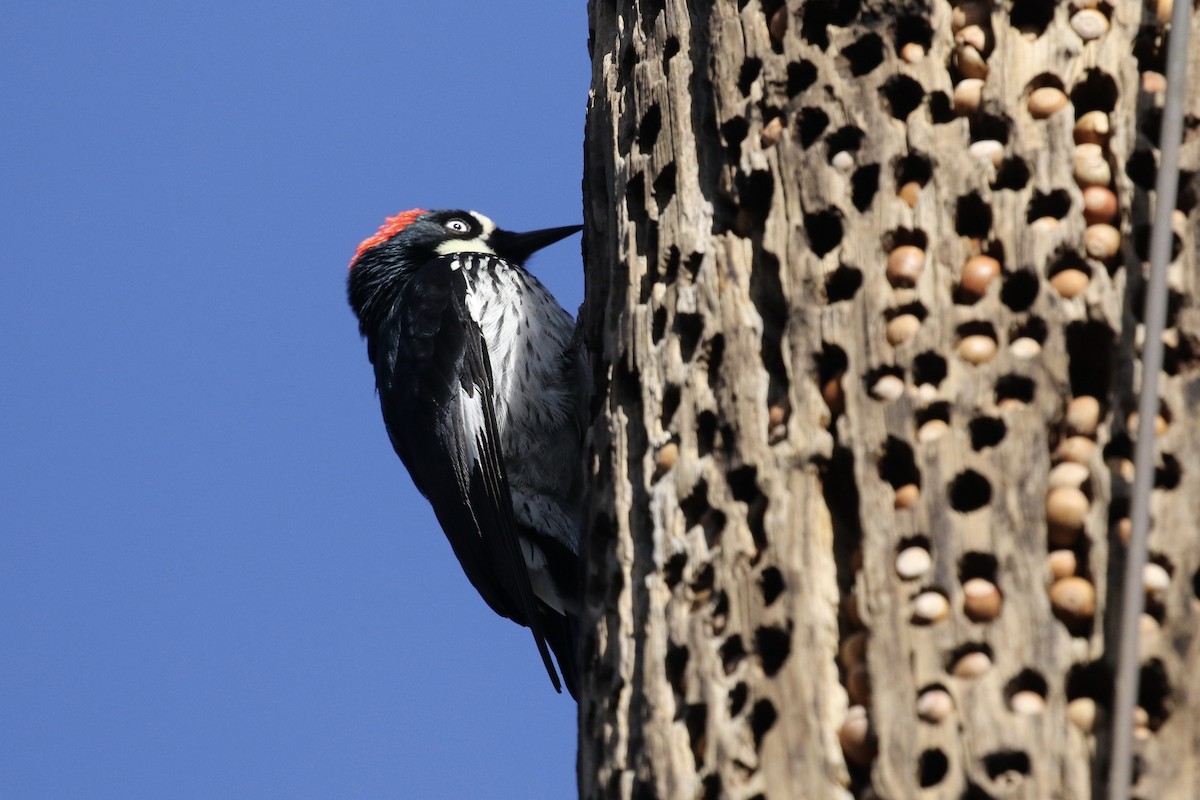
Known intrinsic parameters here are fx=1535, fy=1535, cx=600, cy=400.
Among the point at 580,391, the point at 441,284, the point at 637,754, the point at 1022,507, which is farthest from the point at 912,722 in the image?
the point at 441,284

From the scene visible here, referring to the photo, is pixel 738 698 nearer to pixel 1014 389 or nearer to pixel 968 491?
pixel 968 491

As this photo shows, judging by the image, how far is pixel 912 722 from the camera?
6.81 ft

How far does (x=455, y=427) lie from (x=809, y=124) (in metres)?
2.40

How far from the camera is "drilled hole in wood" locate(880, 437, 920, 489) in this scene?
2252mm

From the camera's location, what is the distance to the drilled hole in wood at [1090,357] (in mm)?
2215

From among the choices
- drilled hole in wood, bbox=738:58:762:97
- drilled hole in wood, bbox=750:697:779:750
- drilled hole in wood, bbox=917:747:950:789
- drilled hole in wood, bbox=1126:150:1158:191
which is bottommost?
drilled hole in wood, bbox=917:747:950:789

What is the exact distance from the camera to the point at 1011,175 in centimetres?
238

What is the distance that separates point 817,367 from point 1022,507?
1.38 ft

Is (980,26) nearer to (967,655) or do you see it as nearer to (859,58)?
(859,58)

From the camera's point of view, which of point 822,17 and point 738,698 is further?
point 822,17

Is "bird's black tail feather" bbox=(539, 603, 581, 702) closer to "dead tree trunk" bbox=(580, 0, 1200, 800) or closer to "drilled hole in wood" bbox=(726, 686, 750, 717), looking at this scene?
"dead tree trunk" bbox=(580, 0, 1200, 800)

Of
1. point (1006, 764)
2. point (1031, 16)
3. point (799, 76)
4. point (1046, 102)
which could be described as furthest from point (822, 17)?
point (1006, 764)

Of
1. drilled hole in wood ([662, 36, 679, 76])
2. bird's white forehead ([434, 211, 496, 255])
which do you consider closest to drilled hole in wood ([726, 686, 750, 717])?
drilled hole in wood ([662, 36, 679, 76])

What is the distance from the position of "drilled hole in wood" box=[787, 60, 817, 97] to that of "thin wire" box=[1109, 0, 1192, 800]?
0.65m
